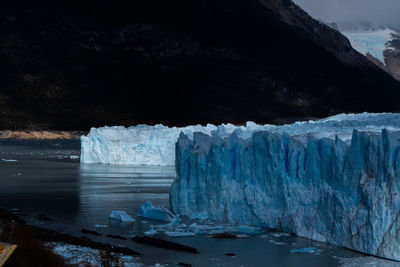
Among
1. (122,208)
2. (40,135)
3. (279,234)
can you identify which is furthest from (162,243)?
(40,135)

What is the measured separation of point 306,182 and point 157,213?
5.87m

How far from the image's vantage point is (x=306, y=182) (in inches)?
723

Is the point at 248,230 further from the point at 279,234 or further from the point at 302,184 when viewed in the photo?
the point at 302,184

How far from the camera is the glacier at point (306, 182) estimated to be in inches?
621

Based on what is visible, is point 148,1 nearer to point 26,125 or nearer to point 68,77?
point 68,77

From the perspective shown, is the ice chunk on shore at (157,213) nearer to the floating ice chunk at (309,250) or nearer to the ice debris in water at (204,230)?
the ice debris in water at (204,230)

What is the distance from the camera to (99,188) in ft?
107

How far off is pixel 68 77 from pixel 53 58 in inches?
220

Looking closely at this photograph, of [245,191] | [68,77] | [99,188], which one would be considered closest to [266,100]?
[68,77]

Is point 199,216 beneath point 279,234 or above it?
above

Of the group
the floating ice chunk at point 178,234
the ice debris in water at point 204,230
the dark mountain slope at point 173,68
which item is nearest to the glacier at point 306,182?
the ice debris in water at point 204,230

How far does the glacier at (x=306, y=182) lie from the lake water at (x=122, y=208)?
1.97ft

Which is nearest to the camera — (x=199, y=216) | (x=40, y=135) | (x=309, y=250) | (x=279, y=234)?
(x=309, y=250)

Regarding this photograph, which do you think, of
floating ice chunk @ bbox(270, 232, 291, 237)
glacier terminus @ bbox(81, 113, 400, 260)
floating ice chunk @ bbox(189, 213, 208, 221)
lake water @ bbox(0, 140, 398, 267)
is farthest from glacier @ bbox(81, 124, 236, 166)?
floating ice chunk @ bbox(270, 232, 291, 237)
